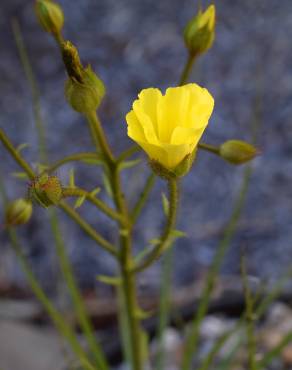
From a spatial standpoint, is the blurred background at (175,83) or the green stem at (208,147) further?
the blurred background at (175,83)

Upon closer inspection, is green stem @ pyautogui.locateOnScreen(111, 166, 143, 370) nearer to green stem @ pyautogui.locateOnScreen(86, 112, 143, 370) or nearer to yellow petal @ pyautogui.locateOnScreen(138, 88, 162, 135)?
green stem @ pyautogui.locateOnScreen(86, 112, 143, 370)

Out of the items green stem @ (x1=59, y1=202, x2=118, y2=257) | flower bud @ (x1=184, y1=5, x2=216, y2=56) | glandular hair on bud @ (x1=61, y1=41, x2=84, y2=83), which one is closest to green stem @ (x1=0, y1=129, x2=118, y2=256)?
green stem @ (x1=59, y1=202, x2=118, y2=257)

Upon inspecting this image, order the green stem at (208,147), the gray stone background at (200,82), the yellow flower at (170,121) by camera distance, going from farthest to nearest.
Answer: the gray stone background at (200,82)
the green stem at (208,147)
the yellow flower at (170,121)

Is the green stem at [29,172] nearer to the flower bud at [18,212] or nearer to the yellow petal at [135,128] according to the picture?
the flower bud at [18,212]

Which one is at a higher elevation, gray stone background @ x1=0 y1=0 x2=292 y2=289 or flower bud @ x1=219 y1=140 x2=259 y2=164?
gray stone background @ x1=0 y1=0 x2=292 y2=289

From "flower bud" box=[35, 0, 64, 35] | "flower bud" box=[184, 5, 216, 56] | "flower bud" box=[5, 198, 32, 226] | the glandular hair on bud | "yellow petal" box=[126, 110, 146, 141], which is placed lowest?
"flower bud" box=[5, 198, 32, 226]

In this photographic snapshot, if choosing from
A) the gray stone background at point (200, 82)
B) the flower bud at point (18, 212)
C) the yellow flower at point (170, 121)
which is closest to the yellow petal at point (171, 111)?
the yellow flower at point (170, 121)

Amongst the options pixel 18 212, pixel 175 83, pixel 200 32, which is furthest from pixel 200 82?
pixel 18 212
